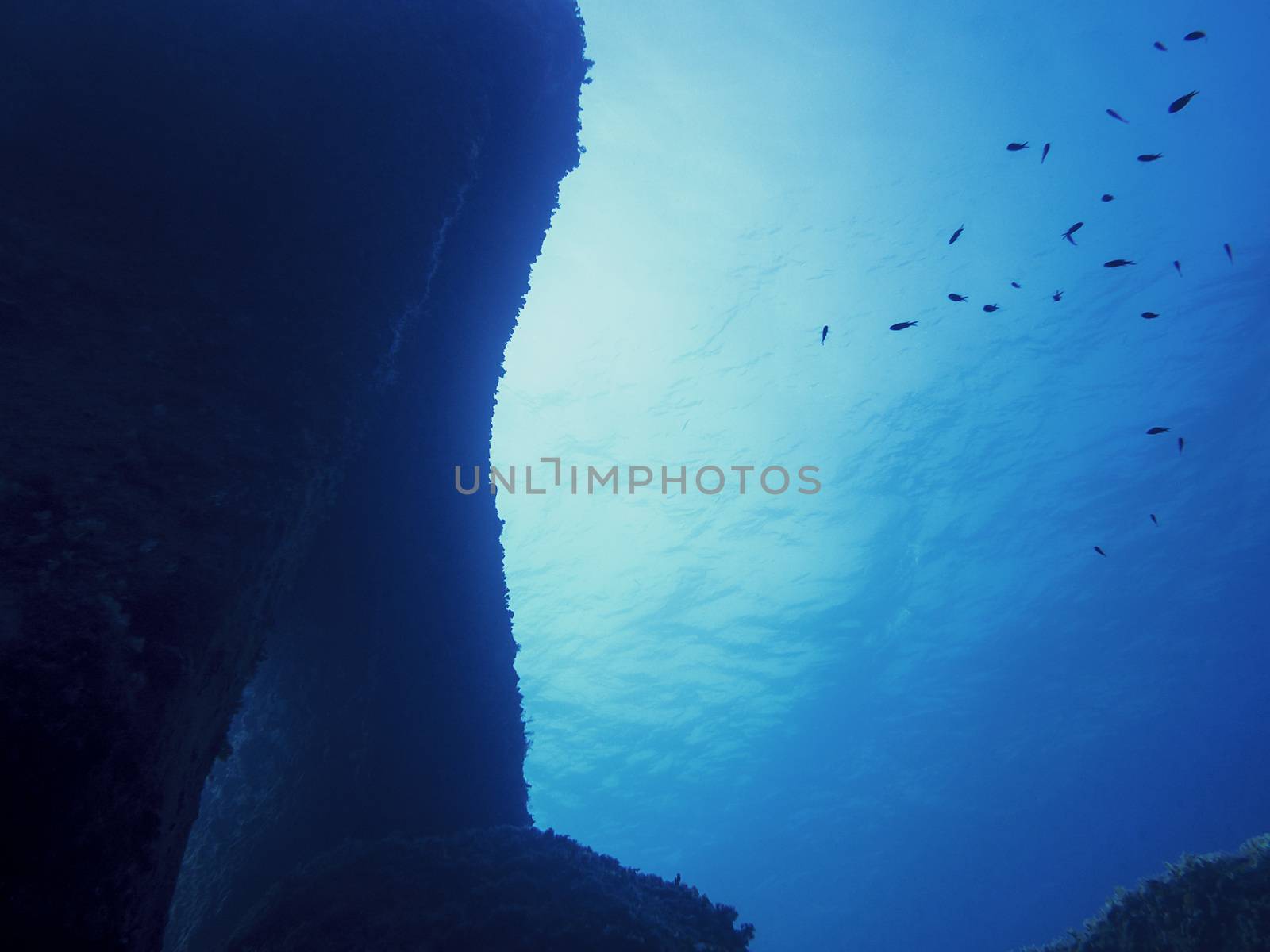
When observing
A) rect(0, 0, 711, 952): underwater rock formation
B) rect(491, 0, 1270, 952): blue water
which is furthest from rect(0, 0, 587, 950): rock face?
rect(491, 0, 1270, 952): blue water

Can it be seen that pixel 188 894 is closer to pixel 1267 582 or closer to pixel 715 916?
pixel 715 916

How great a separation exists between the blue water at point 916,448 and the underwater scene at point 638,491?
217 mm

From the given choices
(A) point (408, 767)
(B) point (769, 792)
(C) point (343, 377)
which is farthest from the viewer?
(B) point (769, 792)

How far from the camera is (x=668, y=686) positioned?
35906 mm

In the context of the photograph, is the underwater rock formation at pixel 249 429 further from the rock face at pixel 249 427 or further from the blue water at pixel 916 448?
the blue water at pixel 916 448

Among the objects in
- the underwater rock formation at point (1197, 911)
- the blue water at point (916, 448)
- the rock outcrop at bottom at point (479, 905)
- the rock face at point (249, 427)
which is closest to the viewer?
the rock face at point (249, 427)

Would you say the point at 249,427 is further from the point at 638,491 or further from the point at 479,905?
the point at 638,491

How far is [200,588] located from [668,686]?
35.7 meters

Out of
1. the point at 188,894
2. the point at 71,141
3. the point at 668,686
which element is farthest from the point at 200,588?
the point at 668,686

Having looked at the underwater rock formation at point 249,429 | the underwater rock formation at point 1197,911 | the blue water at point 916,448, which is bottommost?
the underwater rock formation at point 1197,911

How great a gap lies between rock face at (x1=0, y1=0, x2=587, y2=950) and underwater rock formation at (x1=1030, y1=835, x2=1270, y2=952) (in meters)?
7.14

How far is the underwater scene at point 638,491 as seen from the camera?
127 inches

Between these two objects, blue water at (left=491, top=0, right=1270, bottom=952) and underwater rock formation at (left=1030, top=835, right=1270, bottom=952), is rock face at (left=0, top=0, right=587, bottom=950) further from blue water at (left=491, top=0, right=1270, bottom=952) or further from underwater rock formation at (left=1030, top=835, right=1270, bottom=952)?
blue water at (left=491, top=0, right=1270, bottom=952)

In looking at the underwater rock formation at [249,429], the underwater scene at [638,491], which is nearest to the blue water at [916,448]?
the underwater scene at [638,491]
